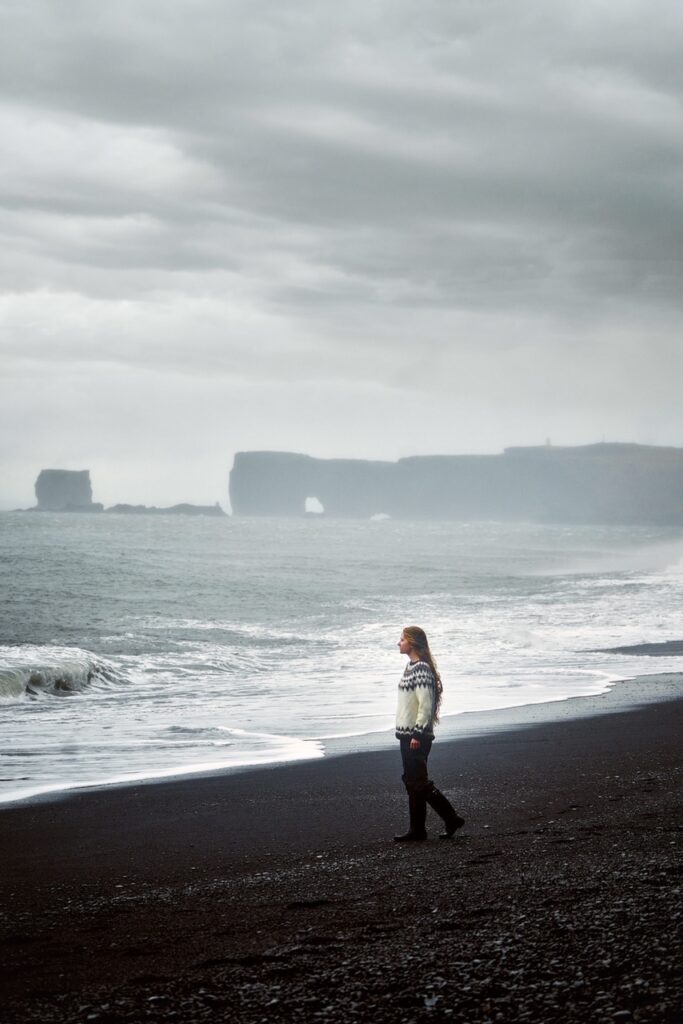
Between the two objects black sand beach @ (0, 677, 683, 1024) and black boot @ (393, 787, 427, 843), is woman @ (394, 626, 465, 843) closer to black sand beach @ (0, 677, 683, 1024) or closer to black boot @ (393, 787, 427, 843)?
black boot @ (393, 787, 427, 843)

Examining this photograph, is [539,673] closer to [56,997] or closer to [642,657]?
[642,657]

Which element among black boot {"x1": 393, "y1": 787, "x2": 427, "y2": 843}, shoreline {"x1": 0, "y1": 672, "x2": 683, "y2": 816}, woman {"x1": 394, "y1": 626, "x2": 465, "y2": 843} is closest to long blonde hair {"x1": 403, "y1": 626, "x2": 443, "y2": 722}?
woman {"x1": 394, "y1": 626, "x2": 465, "y2": 843}

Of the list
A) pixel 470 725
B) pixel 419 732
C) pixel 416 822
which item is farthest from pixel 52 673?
pixel 416 822

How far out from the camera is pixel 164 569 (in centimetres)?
5272

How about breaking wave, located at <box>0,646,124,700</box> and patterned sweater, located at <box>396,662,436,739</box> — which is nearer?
patterned sweater, located at <box>396,662,436,739</box>

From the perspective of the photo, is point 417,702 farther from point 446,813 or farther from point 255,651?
point 255,651

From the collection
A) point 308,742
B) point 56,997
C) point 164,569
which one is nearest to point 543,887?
point 56,997

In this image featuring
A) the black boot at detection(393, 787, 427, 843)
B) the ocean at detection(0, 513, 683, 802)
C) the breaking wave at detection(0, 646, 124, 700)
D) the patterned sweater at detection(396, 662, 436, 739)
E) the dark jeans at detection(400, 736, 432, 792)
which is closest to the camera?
the black boot at detection(393, 787, 427, 843)

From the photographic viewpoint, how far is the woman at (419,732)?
7.12 metres

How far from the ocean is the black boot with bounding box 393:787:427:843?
3.70 metres

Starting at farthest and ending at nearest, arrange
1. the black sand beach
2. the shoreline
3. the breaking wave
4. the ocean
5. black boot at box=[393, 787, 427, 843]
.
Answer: the breaking wave → the ocean → the shoreline → black boot at box=[393, 787, 427, 843] → the black sand beach

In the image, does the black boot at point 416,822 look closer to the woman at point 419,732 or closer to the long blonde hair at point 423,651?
the woman at point 419,732

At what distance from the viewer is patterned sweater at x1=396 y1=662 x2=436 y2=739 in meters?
7.46

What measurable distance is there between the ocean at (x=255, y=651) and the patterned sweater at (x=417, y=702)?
3560 millimetres
